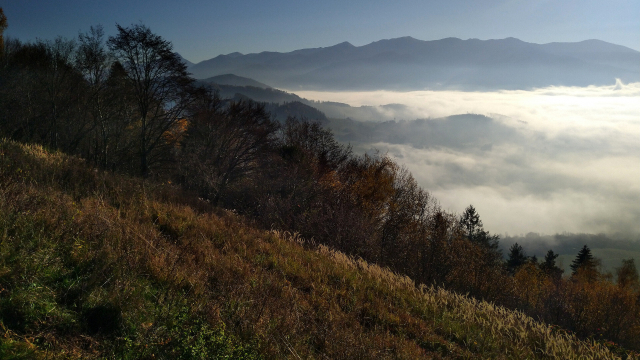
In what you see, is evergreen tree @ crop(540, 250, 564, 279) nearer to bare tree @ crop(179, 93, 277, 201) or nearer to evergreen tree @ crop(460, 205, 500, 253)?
evergreen tree @ crop(460, 205, 500, 253)

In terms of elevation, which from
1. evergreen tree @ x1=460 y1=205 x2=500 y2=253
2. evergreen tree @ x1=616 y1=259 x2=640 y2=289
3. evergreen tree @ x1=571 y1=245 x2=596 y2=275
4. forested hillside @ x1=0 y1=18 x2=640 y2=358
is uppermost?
forested hillside @ x1=0 y1=18 x2=640 y2=358

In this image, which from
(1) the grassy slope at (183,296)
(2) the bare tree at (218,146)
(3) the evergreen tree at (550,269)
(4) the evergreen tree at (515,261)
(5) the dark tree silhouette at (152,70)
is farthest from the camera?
(4) the evergreen tree at (515,261)

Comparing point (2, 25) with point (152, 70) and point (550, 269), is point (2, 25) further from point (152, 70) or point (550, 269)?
point (550, 269)

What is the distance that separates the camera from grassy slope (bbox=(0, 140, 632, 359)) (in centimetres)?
316

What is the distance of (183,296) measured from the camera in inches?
162

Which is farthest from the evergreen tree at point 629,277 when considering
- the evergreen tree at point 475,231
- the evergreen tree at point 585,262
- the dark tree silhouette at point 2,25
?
the dark tree silhouette at point 2,25

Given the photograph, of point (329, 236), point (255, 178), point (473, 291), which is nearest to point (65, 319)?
point (329, 236)

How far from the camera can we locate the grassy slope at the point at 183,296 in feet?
10.4

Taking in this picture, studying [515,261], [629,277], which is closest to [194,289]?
[515,261]

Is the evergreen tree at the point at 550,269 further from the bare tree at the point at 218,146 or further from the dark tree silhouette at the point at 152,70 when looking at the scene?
the dark tree silhouette at the point at 152,70

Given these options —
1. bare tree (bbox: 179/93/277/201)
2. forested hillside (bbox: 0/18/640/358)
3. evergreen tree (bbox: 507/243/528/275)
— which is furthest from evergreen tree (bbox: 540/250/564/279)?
forested hillside (bbox: 0/18/640/358)

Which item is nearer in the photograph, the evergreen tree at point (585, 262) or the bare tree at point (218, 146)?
the bare tree at point (218, 146)

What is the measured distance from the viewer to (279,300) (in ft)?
16.1

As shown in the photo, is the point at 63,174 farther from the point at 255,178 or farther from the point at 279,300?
the point at 255,178
